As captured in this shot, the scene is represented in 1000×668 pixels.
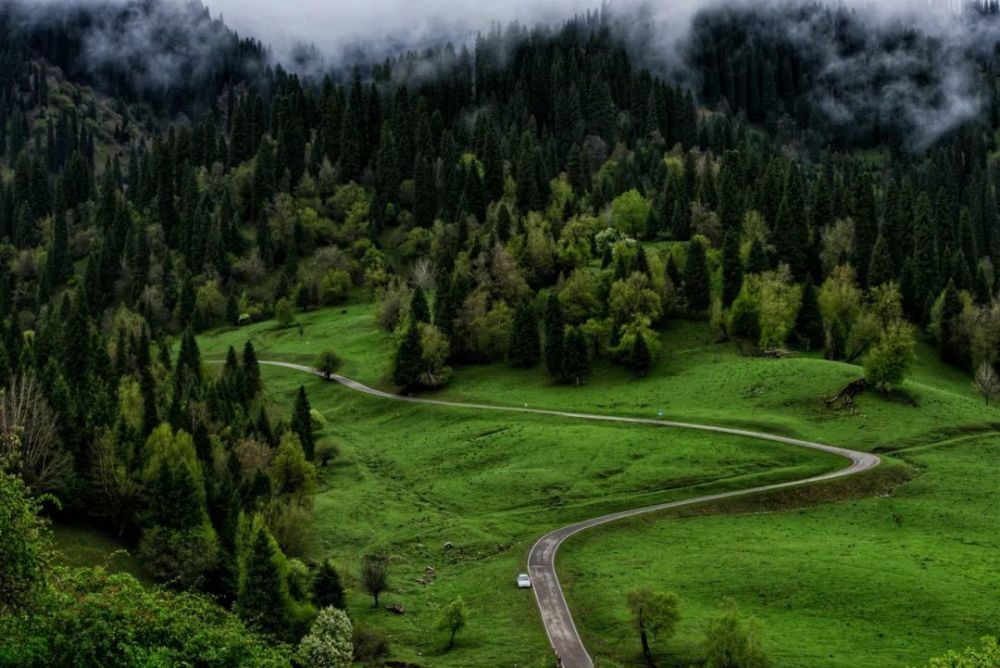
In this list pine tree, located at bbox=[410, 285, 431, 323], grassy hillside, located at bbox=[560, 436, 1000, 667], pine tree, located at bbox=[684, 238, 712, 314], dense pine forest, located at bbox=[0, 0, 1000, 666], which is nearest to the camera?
dense pine forest, located at bbox=[0, 0, 1000, 666]

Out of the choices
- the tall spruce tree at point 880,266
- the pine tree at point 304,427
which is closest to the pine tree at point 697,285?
the tall spruce tree at point 880,266

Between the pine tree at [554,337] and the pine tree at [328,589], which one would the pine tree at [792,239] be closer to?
the pine tree at [554,337]

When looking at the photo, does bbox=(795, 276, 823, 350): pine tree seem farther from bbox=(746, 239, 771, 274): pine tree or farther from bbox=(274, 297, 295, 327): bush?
bbox=(274, 297, 295, 327): bush

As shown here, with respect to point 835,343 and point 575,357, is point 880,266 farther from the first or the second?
point 575,357

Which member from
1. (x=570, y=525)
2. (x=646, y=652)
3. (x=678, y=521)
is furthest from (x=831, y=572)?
(x=570, y=525)

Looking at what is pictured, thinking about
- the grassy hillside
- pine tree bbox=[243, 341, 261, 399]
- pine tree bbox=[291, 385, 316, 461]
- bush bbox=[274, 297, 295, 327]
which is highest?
bush bbox=[274, 297, 295, 327]

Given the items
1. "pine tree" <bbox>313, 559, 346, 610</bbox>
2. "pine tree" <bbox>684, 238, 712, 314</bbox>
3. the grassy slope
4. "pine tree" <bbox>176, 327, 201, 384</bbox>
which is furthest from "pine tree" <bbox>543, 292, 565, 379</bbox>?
"pine tree" <bbox>313, 559, 346, 610</bbox>

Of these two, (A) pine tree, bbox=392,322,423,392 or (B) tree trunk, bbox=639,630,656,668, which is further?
(A) pine tree, bbox=392,322,423,392
